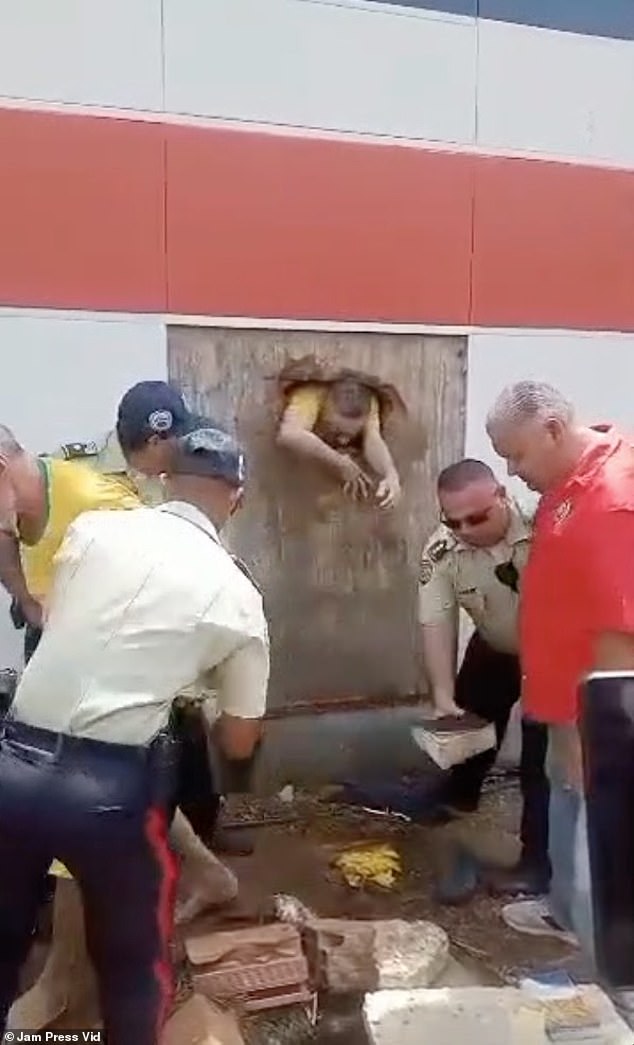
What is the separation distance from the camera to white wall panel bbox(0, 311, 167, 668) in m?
4.83

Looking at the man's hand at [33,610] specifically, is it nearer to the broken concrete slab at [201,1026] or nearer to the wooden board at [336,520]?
the broken concrete slab at [201,1026]

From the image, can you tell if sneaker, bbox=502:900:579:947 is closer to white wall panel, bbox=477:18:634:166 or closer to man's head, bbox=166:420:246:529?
man's head, bbox=166:420:246:529

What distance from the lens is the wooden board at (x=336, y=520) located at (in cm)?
540

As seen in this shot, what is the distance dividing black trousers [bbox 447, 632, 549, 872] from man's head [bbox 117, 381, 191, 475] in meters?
1.70

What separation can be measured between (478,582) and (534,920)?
1292 mm

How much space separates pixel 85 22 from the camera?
15.9 feet

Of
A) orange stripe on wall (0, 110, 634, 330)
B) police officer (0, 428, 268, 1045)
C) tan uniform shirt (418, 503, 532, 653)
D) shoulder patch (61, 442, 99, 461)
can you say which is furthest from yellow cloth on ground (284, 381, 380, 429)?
police officer (0, 428, 268, 1045)

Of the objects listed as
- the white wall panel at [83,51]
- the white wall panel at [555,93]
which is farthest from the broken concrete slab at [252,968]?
the white wall panel at [555,93]

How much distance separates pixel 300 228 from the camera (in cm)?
533

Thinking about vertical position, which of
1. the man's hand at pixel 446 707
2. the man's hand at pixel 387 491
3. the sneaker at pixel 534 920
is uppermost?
the man's hand at pixel 387 491

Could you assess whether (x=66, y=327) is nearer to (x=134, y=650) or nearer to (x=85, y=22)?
(x=85, y=22)

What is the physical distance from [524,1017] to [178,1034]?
0.94 m

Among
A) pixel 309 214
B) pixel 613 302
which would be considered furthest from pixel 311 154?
pixel 613 302

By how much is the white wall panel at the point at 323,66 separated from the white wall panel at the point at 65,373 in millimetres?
1003
